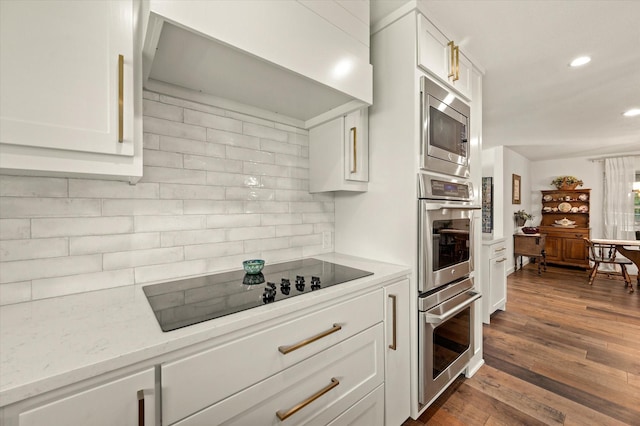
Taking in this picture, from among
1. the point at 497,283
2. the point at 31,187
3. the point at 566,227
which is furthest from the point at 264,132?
the point at 566,227

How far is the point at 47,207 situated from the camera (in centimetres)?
107

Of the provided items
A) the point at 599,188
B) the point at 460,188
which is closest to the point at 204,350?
the point at 460,188

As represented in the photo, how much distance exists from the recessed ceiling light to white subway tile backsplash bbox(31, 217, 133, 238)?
3168 mm

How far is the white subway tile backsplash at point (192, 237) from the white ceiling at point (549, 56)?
157 cm

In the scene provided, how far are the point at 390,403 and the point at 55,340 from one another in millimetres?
1457

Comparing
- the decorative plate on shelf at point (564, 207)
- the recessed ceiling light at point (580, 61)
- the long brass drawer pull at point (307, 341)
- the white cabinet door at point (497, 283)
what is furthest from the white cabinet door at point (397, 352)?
the decorative plate on shelf at point (564, 207)

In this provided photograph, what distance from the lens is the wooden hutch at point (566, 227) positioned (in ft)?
18.3

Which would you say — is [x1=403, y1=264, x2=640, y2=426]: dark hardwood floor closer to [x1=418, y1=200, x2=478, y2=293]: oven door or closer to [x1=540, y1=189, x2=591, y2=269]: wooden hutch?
[x1=418, y1=200, x2=478, y2=293]: oven door

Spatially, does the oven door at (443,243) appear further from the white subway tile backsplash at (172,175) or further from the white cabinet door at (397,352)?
the white subway tile backsplash at (172,175)

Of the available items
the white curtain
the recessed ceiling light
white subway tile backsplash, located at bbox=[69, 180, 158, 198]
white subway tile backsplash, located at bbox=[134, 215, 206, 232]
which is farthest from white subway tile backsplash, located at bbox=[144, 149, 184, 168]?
the white curtain

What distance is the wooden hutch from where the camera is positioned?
220 inches

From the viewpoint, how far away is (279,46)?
1.11 meters

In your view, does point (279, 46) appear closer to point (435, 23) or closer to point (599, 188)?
point (435, 23)

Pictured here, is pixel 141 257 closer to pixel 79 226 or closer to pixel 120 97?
pixel 79 226
